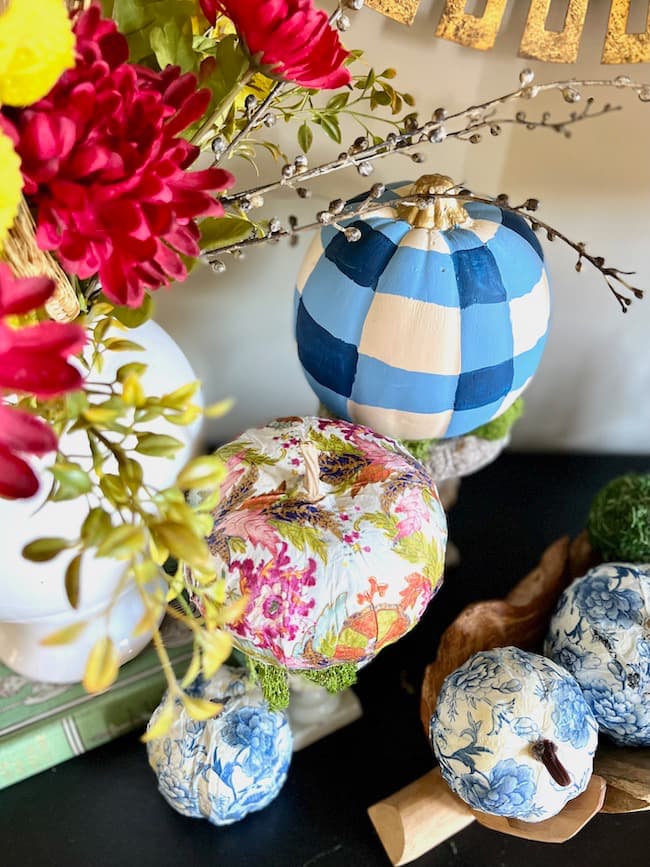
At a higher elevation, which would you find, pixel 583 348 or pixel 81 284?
pixel 81 284

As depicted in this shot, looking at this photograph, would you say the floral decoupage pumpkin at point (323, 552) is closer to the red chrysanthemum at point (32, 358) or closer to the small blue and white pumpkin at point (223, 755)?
the small blue and white pumpkin at point (223, 755)

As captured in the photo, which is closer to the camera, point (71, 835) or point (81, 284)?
point (81, 284)

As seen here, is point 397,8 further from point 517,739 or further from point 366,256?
point 517,739

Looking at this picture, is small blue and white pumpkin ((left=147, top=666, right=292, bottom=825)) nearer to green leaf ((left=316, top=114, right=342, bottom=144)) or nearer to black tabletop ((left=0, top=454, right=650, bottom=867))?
black tabletop ((left=0, top=454, right=650, bottom=867))

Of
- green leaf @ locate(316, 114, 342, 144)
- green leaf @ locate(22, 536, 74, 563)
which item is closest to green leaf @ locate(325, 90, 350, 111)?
green leaf @ locate(316, 114, 342, 144)

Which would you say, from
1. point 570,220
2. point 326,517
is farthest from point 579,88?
point 326,517

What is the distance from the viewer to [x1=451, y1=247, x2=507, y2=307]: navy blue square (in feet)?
1.62

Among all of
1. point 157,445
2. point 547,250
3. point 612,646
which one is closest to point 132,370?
point 157,445

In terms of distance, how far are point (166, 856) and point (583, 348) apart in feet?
2.00

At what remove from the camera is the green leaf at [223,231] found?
1.33 feet

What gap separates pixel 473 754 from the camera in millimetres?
463

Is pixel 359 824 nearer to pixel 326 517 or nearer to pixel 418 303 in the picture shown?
pixel 326 517

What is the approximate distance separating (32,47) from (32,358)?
0.37 feet

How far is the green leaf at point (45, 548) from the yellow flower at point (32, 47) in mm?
163
